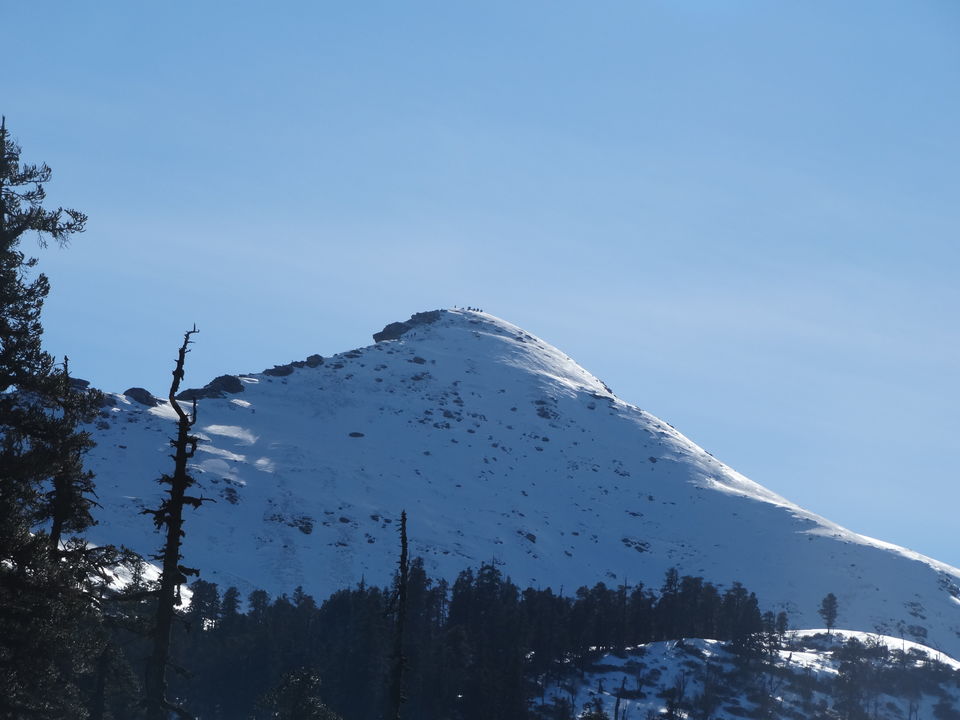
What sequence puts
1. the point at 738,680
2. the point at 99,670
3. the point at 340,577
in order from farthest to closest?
the point at 340,577 < the point at 738,680 < the point at 99,670

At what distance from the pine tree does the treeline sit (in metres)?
49.8

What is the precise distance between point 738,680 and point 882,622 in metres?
79.0

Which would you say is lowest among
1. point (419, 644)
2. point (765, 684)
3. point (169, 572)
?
point (765, 684)

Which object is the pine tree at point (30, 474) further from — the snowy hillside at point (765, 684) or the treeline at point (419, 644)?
the snowy hillside at point (765, 684)

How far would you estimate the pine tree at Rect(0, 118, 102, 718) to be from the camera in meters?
20.5

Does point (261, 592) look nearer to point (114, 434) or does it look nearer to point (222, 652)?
point (222, 652)

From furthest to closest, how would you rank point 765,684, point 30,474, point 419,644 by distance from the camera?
1. point 765,684
2. point 419,644
3. point 30,474

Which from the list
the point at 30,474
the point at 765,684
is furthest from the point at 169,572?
the point at 765,684

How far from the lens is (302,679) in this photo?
63.8 meters

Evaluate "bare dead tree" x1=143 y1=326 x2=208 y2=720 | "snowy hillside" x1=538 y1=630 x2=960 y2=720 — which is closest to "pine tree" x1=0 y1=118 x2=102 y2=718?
"bare dead tree" x1=143 y1=326 x2=208 y2=720

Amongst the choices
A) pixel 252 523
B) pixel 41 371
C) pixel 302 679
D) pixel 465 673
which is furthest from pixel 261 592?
pixel 41 371

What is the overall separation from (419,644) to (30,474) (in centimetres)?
8820

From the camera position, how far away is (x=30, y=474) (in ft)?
69.7

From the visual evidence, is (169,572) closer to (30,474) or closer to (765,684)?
(30,474)
